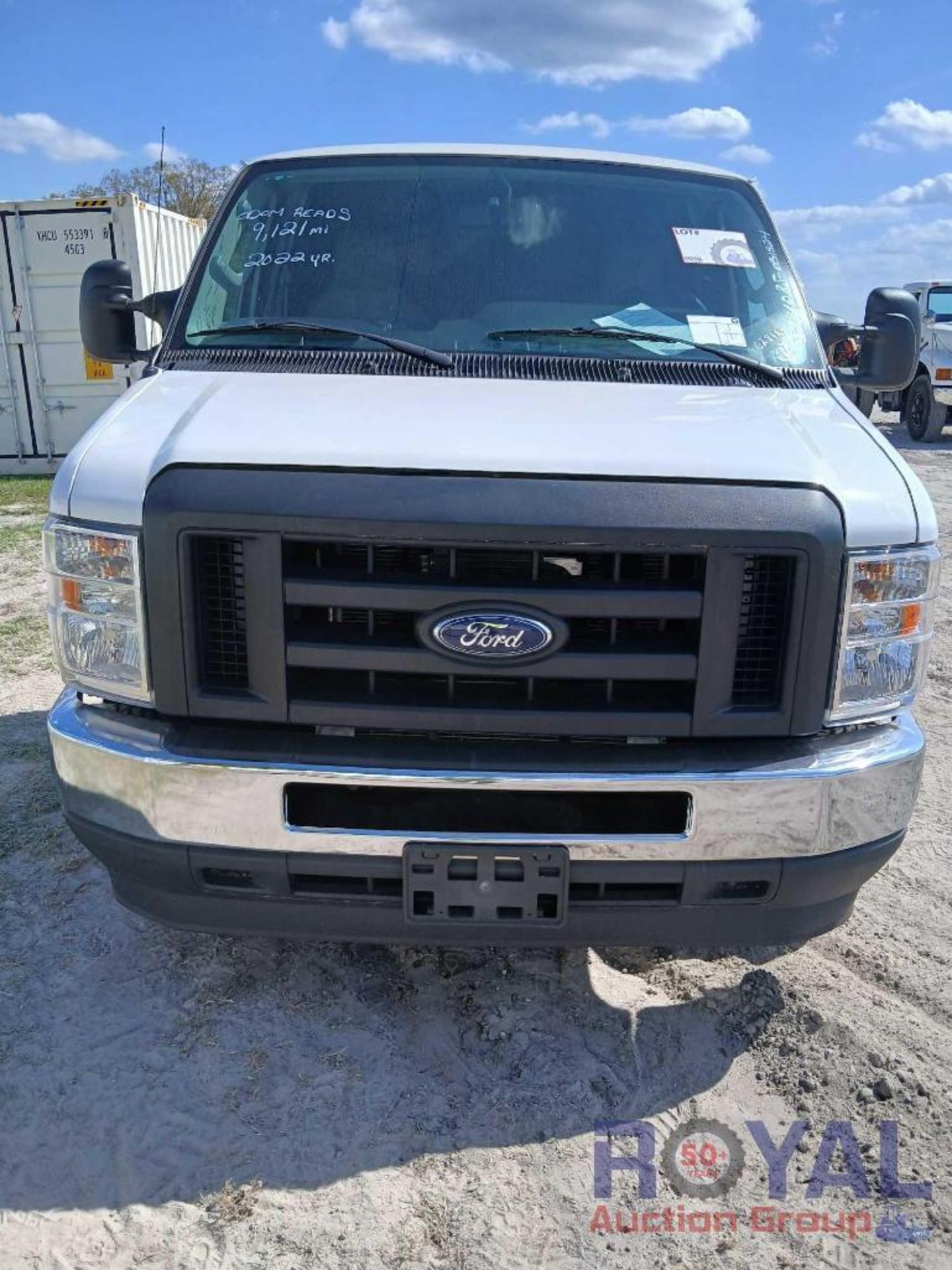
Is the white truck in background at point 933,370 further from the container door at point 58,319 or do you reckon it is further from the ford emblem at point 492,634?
the ford emblem at point 492,634

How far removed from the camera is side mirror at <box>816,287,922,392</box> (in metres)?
3.78

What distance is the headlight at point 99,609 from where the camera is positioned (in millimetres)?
2475

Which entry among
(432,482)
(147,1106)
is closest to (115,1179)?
(147,1106)

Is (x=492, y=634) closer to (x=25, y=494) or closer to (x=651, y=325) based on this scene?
(x=651, y=325)

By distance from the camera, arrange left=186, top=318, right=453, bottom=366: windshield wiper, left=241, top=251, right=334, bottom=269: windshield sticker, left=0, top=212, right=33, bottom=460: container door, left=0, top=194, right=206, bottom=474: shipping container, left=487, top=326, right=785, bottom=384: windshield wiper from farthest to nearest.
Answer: left=0, top=212, right=33, bottom=460: container door, left=0, top=194, right=206, bottom=474: shipping container, left=241, top=251, right=334, bottom=269: windshield sticker, left=487, top=326, right=785, bottom=384: windshield wiper, left=186, top=318, right=453, bottom=366: windshield wiper

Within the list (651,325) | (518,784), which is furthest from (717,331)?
(518,784)

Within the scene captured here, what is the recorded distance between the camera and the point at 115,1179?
7.91 ft

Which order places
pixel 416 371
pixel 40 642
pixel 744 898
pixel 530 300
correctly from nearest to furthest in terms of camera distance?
pixel 744 898
pixel 416 371
pixel 530 300
pixel 40 642

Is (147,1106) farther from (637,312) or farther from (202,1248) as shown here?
(637,312)

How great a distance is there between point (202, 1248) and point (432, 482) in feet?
5.67

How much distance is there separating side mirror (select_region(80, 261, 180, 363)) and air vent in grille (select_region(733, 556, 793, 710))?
2.45 m

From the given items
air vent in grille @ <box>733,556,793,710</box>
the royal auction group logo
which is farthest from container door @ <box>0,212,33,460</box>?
the royal auction group logo

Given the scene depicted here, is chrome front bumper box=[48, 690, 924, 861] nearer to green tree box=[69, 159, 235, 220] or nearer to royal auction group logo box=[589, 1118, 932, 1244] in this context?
royal auction group logo box=[589, 1118, 932, 1244]

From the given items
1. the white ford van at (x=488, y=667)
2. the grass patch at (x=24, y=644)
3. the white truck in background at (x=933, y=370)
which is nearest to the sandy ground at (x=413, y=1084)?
the white ford van at (x=488, y=667)
